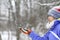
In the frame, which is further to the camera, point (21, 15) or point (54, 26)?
point (21, 15)

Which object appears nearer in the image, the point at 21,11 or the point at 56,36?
the point at 56,36

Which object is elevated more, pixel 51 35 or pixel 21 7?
pixel 51 35

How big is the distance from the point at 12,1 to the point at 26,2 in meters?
1.23

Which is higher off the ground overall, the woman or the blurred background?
the woman

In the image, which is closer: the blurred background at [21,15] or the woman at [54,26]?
the woman at [54,26]

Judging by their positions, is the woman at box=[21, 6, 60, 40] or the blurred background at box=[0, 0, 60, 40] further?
the blurred background at box=[0, 0, 60, 40]

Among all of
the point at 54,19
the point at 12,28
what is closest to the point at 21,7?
the point at 12,28

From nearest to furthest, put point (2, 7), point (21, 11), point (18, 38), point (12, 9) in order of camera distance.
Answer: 1. point (18, 38)
2. point (12, 9)
3. point (21, 11)
4. point (2, 7)

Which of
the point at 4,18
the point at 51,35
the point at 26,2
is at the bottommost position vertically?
the point at 4,18

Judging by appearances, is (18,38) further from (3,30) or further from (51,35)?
(51,35)

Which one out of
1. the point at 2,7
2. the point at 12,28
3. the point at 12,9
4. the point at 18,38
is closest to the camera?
the point at 18,38

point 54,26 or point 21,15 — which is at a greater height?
point 54,26

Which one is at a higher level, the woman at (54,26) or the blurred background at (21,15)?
the woman at (54,26)

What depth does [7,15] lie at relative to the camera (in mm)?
23438
